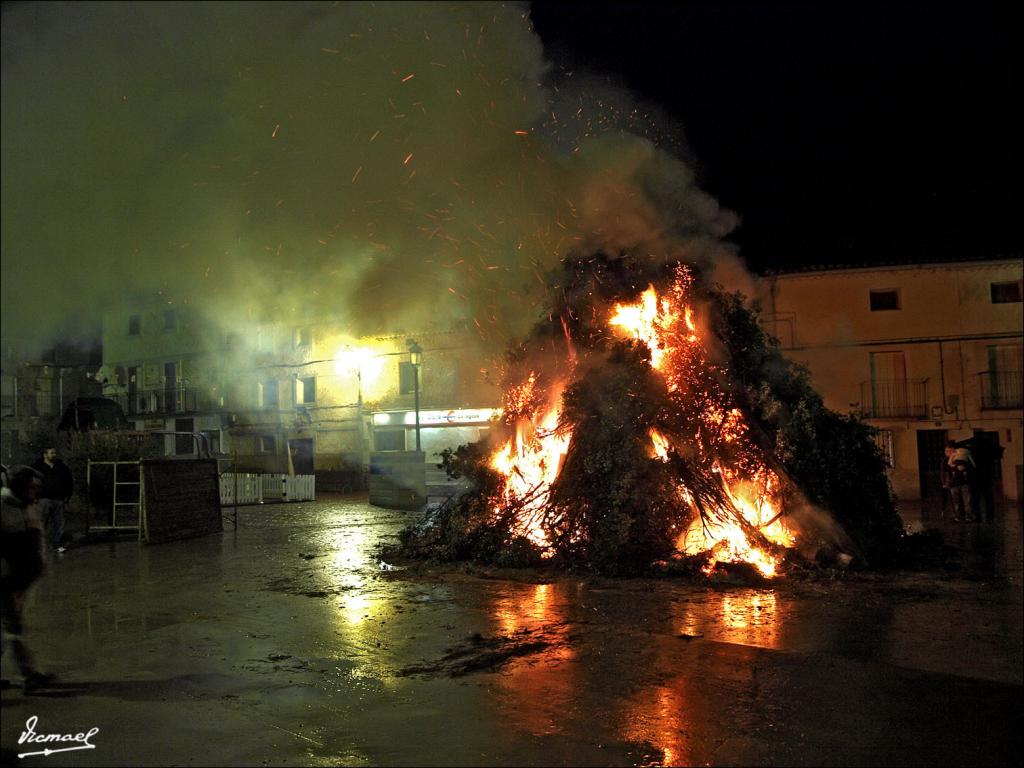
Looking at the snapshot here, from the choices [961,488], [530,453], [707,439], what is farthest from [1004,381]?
[530,453]

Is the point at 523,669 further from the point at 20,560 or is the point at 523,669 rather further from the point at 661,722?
the point at 20,560

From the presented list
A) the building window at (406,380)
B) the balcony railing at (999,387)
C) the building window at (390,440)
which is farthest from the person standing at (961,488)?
the building window at (390,440)

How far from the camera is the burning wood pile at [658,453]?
10.5m

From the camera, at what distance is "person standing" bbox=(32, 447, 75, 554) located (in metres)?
11.8

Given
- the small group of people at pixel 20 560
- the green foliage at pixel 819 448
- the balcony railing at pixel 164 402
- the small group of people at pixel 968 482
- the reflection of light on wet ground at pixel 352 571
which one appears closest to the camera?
the small group of people at pixel 20 560

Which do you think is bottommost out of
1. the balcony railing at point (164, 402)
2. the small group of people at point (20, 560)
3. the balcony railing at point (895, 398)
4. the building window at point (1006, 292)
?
the small group of people at point (20, 560)

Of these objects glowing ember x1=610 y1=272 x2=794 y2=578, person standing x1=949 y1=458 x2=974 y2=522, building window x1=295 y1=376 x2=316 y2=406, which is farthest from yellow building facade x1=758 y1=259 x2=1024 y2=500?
building window x1=295 y1=376 x2=316 y2=406

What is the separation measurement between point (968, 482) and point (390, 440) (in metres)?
22.4

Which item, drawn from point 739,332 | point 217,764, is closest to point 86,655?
point 217,764

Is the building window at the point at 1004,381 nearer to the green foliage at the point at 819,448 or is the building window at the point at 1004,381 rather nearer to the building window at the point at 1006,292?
the building window at the point at 1006,292

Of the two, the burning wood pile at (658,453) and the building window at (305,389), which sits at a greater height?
the building window at (305,389)

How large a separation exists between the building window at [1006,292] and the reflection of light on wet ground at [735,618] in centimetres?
2151

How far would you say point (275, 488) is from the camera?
24.2m

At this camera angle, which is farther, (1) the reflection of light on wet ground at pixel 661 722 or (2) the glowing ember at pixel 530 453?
(2) the glowing ember at pixel 530 453
